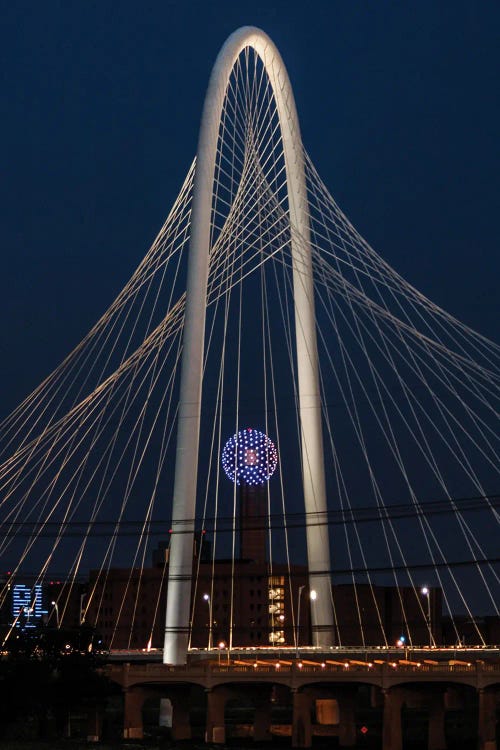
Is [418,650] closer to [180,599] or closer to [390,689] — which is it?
[390,689]

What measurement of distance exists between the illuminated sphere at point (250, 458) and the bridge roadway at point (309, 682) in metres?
31.1

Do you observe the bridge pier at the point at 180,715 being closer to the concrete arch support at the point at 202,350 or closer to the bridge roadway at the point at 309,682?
the bridge roadway at the point at 309,682

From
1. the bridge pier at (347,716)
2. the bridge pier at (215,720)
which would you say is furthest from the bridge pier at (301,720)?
the bridge pier at (347,716)

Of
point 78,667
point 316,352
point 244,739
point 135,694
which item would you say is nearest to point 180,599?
point 78,667

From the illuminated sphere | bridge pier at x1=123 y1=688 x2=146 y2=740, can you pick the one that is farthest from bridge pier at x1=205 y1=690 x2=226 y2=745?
the illuminated sphere

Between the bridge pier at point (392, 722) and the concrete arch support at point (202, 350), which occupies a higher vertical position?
the concrete arch support at point (202, 350)

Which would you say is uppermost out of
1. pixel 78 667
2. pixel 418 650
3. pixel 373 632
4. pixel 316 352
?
pixel 373 632

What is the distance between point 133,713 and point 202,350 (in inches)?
742

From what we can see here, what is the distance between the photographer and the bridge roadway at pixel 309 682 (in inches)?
2263

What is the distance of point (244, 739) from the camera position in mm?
70000

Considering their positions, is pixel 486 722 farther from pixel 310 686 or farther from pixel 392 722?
pixel 310 686

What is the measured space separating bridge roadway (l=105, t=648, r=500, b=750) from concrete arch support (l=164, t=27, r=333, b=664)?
7.61ft

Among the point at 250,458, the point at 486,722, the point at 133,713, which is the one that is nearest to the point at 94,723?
the point at 133,713

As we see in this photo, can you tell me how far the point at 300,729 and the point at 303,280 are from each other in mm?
21737
